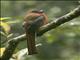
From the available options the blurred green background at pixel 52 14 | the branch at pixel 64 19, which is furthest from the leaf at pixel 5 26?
the blurred green background at pixel 52 14

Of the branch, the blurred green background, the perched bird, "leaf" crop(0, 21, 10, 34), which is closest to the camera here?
the branch

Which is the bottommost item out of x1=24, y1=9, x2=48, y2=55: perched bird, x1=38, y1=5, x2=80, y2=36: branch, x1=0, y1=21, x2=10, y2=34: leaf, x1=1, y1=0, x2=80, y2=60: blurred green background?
x1=1, y1=0, x2=80, y2=60: blurred green background

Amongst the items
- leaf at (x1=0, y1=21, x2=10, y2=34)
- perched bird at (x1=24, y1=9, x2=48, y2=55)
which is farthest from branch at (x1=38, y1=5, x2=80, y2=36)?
leaf at (x1=0, y1=21, x2=10, y2=34)

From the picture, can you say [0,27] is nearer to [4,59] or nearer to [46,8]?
[4,59]

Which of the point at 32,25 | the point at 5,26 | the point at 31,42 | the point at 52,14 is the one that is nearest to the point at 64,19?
the point at 32,25

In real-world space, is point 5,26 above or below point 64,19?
below

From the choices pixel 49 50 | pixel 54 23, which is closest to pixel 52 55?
pixel 49 50

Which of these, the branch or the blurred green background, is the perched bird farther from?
the blurred green background

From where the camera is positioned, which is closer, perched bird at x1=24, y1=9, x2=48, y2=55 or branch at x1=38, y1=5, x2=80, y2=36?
branch at x1=38, y1=5, x2=80, y2=36

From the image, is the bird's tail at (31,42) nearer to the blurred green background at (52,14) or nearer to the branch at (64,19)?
the branch at (64,19)

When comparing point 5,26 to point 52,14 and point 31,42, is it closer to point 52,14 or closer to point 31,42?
point 31,42

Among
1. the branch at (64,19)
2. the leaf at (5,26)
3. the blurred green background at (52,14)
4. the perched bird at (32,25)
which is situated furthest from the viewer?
the blurred green background at (52,14)

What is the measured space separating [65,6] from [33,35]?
320 centimetres

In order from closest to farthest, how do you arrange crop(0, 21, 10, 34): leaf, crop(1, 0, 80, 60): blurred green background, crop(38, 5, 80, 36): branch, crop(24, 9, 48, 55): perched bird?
1. crop(38, 5, 80, 36): branch
2. crop(24, 9, 48, 55): perched bird
3. crop(0, 21, 10, 34): leaf
4. crop(1, 0, 80, 60): blurred green background
